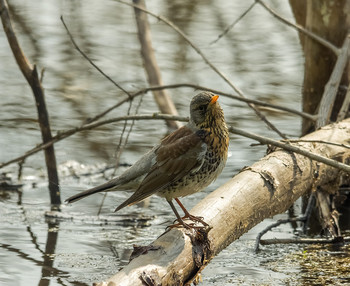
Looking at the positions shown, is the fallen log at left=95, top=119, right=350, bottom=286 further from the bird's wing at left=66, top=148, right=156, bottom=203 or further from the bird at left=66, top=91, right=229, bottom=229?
the bird's wing at left=66, top=148, right=156, bottom=203

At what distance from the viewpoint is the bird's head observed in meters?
4.48

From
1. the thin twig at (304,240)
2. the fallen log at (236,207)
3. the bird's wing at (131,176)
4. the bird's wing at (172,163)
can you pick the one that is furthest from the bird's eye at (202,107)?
the thin twig at (304,240)

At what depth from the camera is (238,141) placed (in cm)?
792

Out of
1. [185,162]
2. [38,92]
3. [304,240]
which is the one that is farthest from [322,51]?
[185,162]

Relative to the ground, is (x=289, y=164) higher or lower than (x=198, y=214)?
higher

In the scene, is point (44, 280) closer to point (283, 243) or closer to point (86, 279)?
point (86, 279)

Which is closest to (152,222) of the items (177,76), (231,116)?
(231,116)

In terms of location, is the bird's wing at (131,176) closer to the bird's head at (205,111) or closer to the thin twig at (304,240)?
the bird's head at (205,111)

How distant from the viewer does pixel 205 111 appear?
4520 mm

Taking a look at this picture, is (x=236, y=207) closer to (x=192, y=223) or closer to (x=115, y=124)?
(x=192, y=223)

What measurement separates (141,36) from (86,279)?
144 inches

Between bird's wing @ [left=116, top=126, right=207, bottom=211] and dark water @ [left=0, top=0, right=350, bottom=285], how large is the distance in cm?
80

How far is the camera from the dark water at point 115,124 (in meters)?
5.03

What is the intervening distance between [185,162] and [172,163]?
87 millimetres
